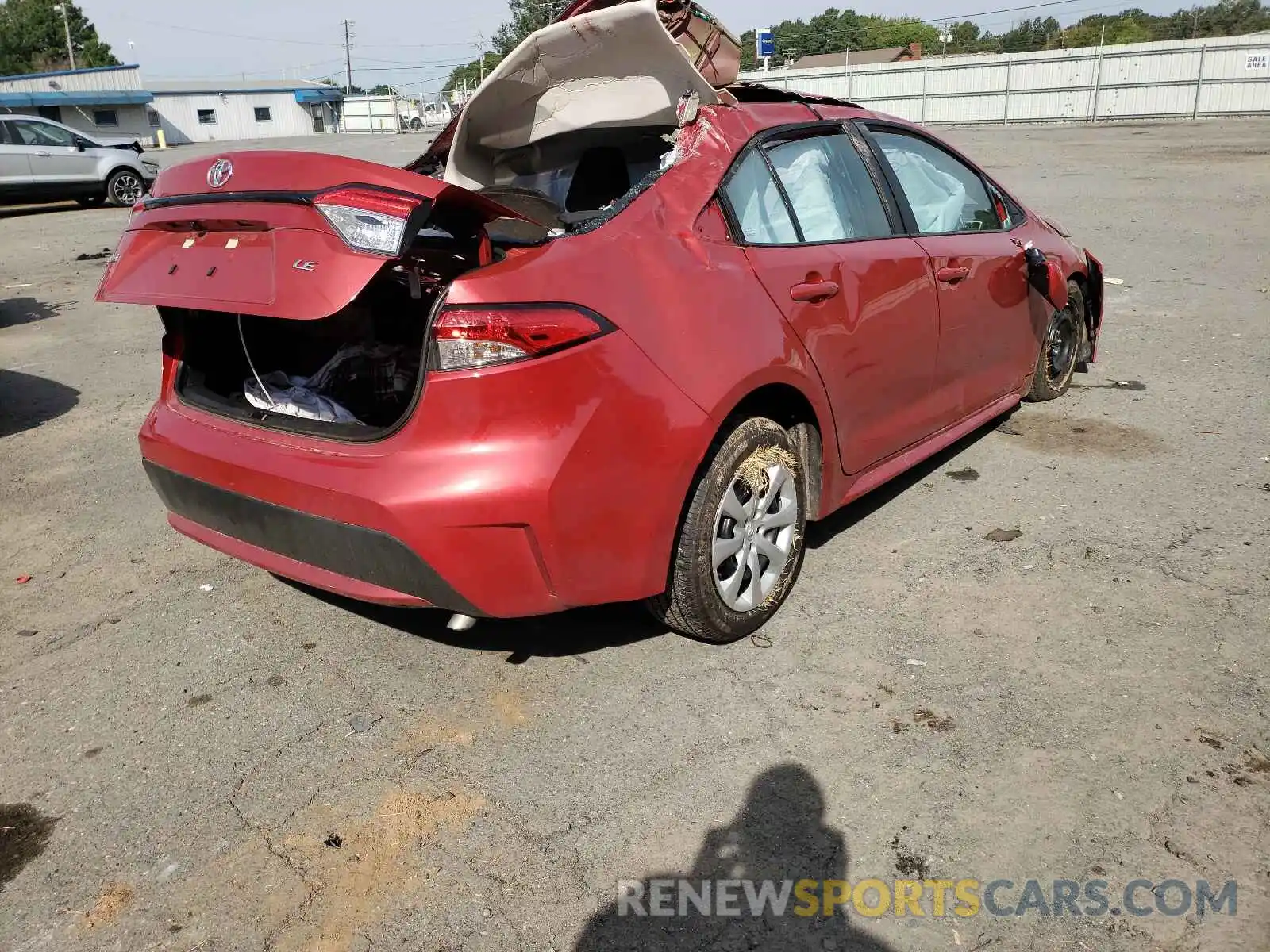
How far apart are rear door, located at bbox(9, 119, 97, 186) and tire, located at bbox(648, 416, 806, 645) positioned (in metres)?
19.8

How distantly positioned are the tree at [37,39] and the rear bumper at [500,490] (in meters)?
95.7

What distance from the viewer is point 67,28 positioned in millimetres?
77688

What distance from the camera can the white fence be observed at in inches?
1158

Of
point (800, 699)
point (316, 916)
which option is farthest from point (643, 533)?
point (316, 916)

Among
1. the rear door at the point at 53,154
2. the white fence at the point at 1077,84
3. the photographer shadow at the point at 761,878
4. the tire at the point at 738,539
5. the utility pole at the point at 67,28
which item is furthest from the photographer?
the utility pole at the point at 67,28

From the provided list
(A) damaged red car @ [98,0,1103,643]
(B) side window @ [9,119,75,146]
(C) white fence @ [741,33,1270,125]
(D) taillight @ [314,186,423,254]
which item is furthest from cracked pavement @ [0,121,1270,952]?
(C) white fence @ [741,33,1270,125]

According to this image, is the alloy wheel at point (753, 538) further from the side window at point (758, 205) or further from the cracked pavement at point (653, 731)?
the side window at point (758, 205)

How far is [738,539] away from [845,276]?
1044mm

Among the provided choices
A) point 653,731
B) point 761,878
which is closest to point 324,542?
point 653,731

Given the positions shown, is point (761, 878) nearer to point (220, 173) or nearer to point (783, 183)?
point (783, 183)

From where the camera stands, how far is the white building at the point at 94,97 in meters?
56.1

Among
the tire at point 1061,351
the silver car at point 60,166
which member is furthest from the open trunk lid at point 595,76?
the silver car at point 60,166

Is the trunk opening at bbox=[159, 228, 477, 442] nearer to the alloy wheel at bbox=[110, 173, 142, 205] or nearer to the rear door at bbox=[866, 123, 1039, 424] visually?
the rear door at bbox=[866, 123, 1039, 424]

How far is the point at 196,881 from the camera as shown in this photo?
2445 millimetres
